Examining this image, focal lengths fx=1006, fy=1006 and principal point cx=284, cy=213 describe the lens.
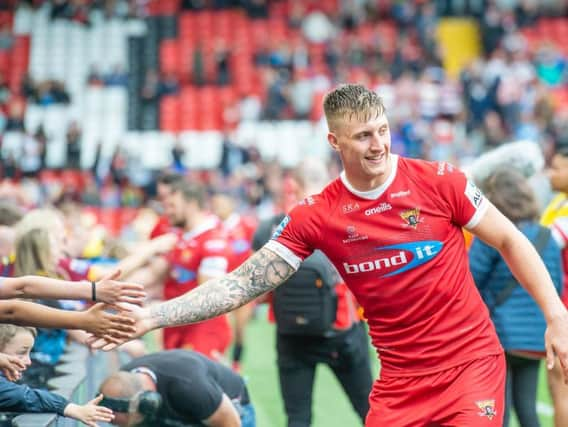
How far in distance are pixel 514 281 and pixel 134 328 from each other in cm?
230

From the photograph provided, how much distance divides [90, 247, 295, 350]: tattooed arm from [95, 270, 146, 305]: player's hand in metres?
0.07

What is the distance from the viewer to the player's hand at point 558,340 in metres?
3.78

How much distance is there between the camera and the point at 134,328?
416 centimetres

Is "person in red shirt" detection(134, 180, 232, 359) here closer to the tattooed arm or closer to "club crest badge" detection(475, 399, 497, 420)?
the tattooed arm

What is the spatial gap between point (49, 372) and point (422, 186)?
259cm

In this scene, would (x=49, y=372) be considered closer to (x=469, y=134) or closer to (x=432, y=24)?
(x=469, y=134)

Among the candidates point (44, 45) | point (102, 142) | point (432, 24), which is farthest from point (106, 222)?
point (432, 24)

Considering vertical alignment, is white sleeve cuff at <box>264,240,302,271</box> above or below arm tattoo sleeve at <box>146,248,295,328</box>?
above

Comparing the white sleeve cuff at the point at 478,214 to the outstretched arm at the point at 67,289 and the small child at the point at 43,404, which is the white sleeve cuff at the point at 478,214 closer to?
the outstretched arm at the point at 67,289

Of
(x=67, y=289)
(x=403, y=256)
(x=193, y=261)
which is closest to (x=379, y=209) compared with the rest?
(x=403, y=256)

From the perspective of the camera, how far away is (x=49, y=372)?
5551 millimetres

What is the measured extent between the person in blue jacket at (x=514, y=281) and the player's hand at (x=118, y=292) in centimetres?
203

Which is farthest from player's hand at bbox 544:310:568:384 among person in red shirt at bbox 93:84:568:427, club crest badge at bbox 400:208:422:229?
club crest badge at bbox 400:208:422:229

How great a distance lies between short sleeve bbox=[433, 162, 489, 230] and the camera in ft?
13.1
